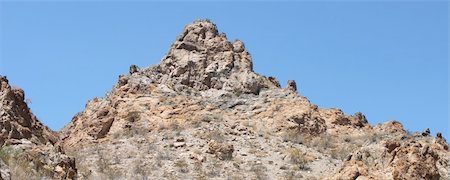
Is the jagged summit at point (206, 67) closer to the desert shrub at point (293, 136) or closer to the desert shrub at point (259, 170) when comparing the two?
the desert shrub at point (293, 136)

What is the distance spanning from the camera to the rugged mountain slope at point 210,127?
21.7 meters

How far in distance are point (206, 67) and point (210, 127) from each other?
5441 millimetres

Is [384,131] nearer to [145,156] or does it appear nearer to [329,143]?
[329,143]

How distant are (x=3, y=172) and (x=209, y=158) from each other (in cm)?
1228

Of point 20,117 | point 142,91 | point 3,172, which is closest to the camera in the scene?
point 3,172

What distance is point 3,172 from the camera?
10625 millimetres

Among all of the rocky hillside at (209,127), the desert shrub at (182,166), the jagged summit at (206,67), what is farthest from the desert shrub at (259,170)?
the jagged summit at (206,67)

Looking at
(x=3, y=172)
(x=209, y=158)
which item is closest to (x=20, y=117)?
(x=209, y=158)

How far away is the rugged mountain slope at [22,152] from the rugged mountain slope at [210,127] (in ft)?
5.94

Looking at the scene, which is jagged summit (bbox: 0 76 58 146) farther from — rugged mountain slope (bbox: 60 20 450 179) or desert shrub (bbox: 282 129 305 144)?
desert shrub (bbox: 282 129 305 144)

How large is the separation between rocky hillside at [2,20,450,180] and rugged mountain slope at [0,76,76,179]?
48.8 inches

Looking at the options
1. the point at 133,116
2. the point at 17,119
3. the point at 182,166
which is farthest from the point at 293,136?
the point at 17,119

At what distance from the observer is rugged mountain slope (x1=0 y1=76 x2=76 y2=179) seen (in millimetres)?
12139

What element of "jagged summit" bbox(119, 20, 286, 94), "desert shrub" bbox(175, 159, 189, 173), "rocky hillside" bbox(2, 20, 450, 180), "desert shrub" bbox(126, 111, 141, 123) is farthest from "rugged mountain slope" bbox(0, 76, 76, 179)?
"jagged summit" bbox(119, 20, 286, 94)
